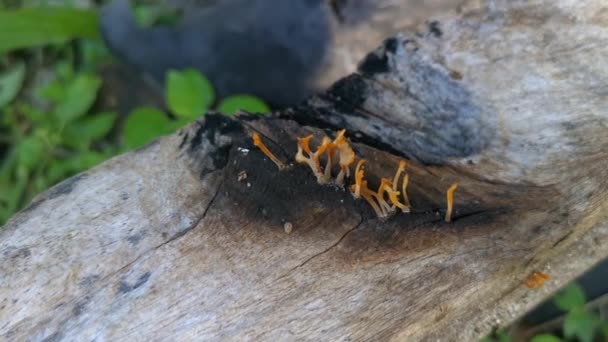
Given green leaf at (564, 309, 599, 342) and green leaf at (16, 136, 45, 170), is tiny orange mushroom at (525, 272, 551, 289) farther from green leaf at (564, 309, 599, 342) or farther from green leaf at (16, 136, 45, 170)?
green leaf at (16, 136, 45, 170)

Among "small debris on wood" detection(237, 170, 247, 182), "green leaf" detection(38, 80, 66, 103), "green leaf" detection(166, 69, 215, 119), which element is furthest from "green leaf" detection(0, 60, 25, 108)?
"small debris on wood" detection(237, 170, 247, 182)

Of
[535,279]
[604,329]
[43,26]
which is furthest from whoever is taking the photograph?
[43,26]

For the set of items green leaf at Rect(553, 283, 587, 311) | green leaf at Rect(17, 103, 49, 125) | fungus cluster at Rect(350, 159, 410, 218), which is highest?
green leaf at Rect(17, 103, 49, 125)

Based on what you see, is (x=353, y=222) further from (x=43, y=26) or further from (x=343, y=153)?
(x=43, y=26)

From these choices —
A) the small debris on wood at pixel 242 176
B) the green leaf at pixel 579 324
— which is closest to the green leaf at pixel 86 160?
the small debris on wood at pixel 242 176

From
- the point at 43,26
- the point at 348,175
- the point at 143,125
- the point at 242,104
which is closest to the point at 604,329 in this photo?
the point at 348,175

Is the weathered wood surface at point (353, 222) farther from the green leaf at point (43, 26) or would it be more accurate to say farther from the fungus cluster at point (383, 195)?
the green leaf at point (43, 26)
